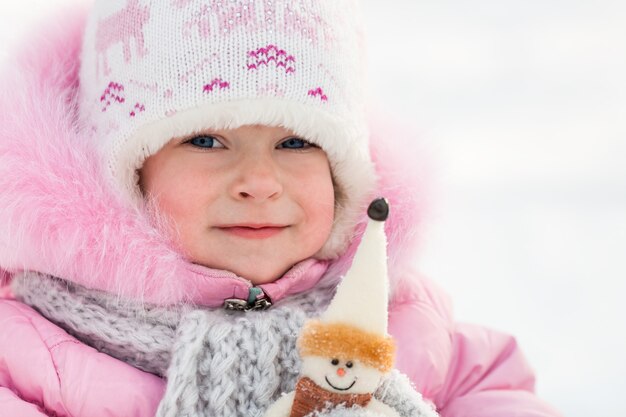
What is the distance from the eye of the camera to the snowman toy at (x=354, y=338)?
0.87 meters

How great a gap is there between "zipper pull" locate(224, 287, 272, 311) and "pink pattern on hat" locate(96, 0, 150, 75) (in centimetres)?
40

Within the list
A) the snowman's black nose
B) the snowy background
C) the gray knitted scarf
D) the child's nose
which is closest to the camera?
the snowman's black nose

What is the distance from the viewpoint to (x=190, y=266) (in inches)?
46.8

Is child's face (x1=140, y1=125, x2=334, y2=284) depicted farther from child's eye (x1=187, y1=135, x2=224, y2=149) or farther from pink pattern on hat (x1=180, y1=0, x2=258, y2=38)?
pink pattern on hat (x1=180, y1=0, x2=258, y2=38)

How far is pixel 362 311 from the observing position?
88 centimetres

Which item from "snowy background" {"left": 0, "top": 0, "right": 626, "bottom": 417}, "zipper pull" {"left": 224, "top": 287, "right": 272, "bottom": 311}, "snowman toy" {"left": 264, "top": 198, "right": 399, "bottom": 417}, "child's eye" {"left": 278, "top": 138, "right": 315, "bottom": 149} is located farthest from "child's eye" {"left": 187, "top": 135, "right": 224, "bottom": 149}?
"snowy background" {"left": 0, "top": 0, "right": 626, "bottom": 417}

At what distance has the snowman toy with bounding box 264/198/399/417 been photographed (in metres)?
0.87

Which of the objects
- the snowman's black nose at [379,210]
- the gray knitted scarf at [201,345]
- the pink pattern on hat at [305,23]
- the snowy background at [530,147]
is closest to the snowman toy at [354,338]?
the snowman's black nose at [379,210]

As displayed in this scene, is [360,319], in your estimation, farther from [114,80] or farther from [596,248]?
[596,248]

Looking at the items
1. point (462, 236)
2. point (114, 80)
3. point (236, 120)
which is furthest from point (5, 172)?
point (462, 236)

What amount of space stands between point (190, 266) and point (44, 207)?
9.2 inches

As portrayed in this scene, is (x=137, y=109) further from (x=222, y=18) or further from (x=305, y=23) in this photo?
(x=305, y=23)

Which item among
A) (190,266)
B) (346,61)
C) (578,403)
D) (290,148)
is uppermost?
(346,61)

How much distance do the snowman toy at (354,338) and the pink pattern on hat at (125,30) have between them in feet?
1.74
